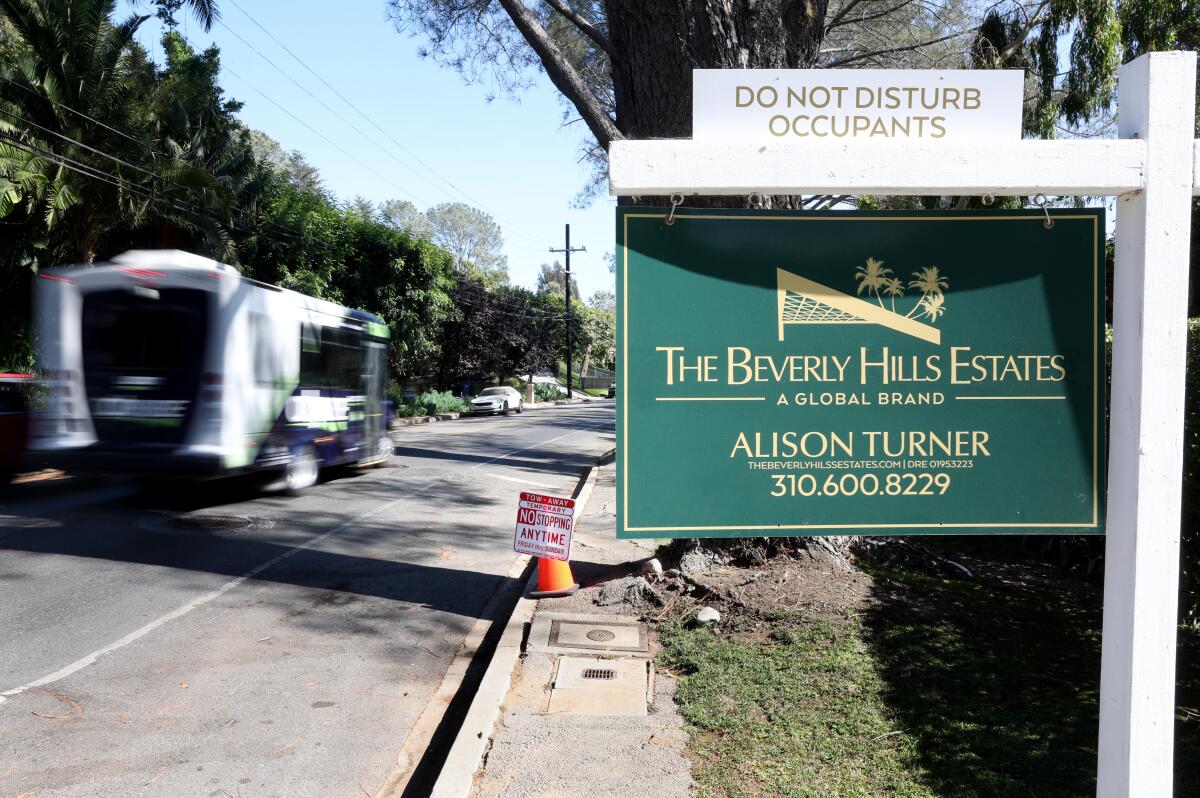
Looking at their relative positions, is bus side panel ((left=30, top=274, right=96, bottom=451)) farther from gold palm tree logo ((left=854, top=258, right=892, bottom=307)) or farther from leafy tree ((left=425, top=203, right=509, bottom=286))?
leafy tree ((left=425, top=203, right=509, bottom=286))

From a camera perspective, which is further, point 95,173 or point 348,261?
point 348,261

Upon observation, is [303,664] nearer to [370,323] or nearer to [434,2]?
[434,2]

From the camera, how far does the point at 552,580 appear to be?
26.7 ft

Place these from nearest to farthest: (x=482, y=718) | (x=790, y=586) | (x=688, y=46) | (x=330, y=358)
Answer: (x=482, y=718), (x=688, y=46), (x=790, y=586), (x=330, y=358)

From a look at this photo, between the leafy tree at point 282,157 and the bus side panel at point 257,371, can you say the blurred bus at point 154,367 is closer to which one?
the bus side panel at point 257,371

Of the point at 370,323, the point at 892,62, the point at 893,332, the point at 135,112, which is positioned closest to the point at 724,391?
the point at 893,332

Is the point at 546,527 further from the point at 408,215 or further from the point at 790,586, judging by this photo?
the point at 408,215

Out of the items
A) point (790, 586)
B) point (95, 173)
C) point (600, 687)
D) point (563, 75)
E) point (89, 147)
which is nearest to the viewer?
point (600, 687)

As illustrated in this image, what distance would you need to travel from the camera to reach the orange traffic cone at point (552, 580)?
318 inches

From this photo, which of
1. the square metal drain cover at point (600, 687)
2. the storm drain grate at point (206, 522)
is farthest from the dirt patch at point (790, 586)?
the storm drain grate at point (206, 522)

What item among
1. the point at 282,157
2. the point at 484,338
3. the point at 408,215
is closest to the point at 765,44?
the point at 484,338

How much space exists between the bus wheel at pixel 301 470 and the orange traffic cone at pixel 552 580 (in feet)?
23.6

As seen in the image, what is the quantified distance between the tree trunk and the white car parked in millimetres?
36287

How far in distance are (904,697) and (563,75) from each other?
6172 mm
